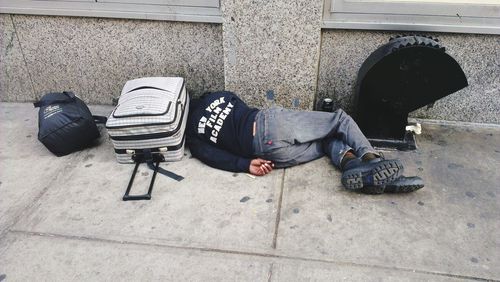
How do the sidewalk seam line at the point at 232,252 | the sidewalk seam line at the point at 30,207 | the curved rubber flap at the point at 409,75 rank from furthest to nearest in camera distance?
the curved rubber flap at the point at 409,75, the sidewalk seam line at the point at 30,207, the sidewalk seam line at the point at 232,252

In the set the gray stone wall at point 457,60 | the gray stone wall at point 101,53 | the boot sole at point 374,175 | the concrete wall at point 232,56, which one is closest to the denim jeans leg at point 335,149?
the boot sole at point 374,175

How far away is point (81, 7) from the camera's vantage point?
3875 millimetres

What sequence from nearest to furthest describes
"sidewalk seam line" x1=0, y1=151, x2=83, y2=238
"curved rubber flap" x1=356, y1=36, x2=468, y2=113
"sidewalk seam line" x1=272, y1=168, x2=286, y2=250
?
"sidewalk seam line" x1=272, y1=168, x2=286, y2=250 < "sidewalk seam line" x1=0, y1=151, x2=83, y2=238 < "curved rubber flap" x1=356, y1=36, x2=468, y2=113

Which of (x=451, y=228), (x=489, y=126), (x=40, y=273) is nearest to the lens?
(x=40, y=273)

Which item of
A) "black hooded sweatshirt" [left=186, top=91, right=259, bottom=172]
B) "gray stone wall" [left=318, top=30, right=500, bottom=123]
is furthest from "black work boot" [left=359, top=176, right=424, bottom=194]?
"gray stone wall" [left=318, top=30, right=500, bottom=123]

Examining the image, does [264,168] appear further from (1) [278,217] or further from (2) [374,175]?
(2) [374,175]

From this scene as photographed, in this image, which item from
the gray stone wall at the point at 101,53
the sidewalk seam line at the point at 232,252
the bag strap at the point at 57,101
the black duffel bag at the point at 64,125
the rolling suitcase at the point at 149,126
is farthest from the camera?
the gray stone wall at the point at 101,53

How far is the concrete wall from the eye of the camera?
345 cm

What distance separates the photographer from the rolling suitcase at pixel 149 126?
10.2 ft

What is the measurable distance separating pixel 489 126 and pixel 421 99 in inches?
37.8

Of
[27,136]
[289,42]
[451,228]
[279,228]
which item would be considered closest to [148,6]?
[289,42]

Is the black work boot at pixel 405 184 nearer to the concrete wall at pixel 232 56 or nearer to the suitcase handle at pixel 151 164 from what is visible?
the concrete wall at pixel 232 56

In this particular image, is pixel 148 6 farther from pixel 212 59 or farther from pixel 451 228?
pixel 451 228

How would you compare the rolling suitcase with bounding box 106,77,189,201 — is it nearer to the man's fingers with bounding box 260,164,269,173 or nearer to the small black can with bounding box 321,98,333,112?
the man's fingers with bounding box 260,164,269,173
